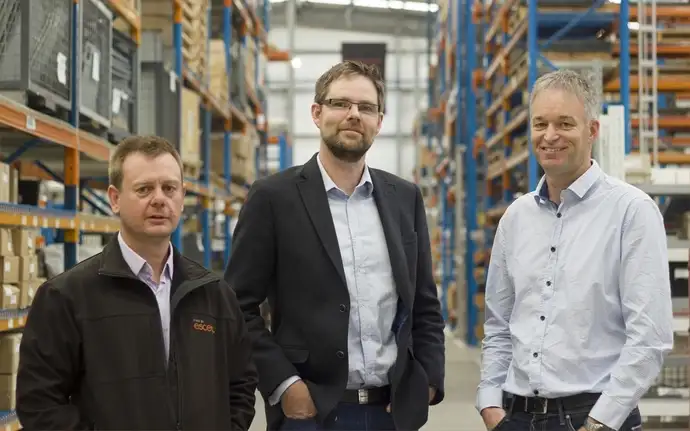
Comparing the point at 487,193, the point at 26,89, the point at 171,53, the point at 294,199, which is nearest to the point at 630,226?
the point at 294,199

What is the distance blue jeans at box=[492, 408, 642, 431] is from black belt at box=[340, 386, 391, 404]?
0.38 m

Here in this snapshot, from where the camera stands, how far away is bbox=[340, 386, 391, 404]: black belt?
9.60 feet

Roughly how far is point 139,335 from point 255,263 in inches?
25.2

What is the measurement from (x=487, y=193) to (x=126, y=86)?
792 cm

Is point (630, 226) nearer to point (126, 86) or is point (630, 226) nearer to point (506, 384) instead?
point (506, 384)

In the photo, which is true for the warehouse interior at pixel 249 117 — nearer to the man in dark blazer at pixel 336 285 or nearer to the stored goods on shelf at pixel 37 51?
the stored goods on shelf at pixel 37 51

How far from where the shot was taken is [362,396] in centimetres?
294

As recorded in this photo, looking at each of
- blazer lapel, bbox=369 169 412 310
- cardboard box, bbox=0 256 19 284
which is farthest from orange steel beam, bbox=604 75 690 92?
→ blazer lapel, bbox=369 169 412 310

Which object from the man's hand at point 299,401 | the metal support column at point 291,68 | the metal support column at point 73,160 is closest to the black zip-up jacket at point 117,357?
the man's hand at point 299,401

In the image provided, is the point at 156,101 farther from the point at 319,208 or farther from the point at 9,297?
the point at 319,208

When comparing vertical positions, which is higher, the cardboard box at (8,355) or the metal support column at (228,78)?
the metal support column at (228,78)

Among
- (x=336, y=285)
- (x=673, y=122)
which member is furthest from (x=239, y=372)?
(x=673, y=122)

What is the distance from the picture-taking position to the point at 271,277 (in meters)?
3.04

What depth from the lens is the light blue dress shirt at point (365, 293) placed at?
2922mm
